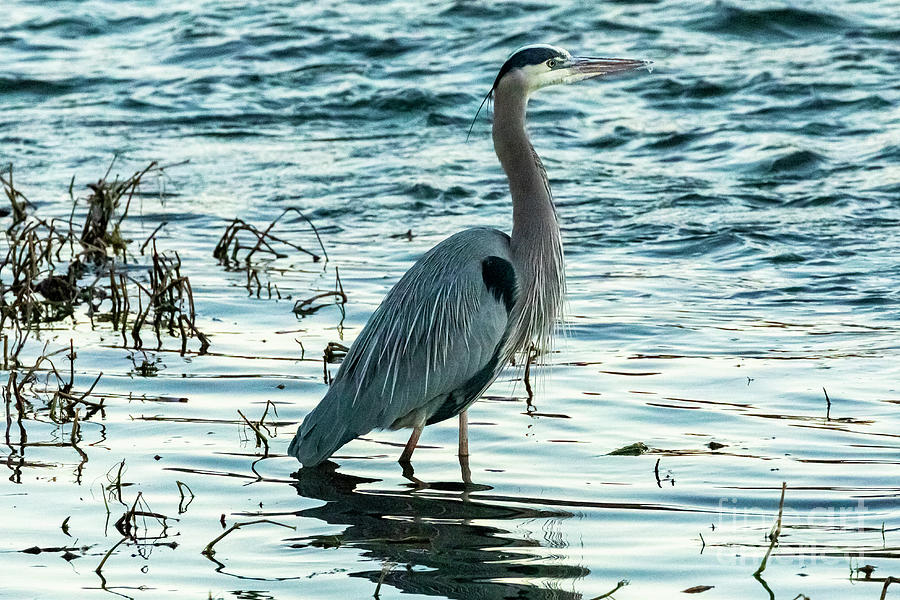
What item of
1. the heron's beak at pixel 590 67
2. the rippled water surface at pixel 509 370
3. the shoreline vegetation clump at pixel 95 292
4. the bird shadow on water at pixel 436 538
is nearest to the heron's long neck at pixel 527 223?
the heron's beak at pixel 590 67

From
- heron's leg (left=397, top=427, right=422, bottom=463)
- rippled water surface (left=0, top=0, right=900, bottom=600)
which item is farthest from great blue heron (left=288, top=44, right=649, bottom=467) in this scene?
rippled water surface (left=0, top=0, right=900, bottom=600)

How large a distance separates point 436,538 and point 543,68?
225 cm

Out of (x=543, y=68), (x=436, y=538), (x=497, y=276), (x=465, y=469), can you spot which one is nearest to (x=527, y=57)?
(x=543, y=68)

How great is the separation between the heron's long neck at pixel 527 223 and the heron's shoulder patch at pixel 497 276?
9 centimetres

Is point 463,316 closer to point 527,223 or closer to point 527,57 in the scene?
point 527,223

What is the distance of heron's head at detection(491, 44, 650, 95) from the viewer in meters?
6.02

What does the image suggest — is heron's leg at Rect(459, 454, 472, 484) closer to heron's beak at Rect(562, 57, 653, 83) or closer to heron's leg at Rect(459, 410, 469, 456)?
heron's leg at Rect(459, 410, 469, 456)

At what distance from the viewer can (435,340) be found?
573 cm

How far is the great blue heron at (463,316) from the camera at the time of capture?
5.63 metres

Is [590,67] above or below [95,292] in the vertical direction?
above

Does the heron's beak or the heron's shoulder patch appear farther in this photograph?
the heron's beak

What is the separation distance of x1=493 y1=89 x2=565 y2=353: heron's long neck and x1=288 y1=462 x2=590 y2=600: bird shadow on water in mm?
1001

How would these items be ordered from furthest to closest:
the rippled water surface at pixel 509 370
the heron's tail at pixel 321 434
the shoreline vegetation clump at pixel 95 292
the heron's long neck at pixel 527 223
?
the shoreline vegetation clump at pixel 95 292 → the heron's long neck at pixel 527 223 → the heron's tail at pixel 321 434 → the rippled water surface at pixel 509 370

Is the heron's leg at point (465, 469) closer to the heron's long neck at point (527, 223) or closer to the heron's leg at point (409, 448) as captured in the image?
the heron's leg at point (409, 448)
